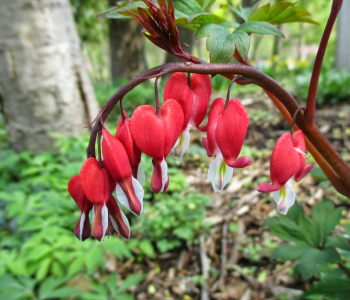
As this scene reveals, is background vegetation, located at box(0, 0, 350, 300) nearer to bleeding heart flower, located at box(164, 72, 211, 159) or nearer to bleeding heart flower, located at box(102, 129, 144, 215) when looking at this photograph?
bleeding heart flower, located at box(164, 72, 211, 159)

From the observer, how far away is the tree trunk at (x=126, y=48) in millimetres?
8180

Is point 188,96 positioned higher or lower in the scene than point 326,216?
higher

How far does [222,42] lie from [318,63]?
0.83ft

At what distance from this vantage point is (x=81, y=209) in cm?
65

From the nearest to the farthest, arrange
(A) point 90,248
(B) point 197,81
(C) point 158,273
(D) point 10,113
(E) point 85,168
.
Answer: (E) point 85,168
(B) point 197,81
(A) point 90,248
(C) point 158,273
(D) point 10,113

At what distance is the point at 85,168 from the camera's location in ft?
1.98

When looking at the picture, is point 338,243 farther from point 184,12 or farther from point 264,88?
point 184,12

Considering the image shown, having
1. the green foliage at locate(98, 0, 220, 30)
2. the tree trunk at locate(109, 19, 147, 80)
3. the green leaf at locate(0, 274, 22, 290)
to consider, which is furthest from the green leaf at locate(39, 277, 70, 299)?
the tree trunk at locate(109, 19, 147, 80)

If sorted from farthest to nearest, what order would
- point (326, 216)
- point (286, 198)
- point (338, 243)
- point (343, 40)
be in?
point (343, 40) → point (326, 216) → point (338, 243) → point (286, 198)

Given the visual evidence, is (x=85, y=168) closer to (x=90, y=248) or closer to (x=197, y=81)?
(x=197, y=81)

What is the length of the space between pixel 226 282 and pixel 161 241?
55 centimetres

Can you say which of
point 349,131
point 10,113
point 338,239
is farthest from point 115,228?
point 10,113

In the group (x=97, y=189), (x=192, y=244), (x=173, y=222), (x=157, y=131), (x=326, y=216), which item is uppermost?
(x=157, y=131)

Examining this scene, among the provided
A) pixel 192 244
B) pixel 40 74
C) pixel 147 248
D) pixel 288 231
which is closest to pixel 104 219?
pixel 288 231
